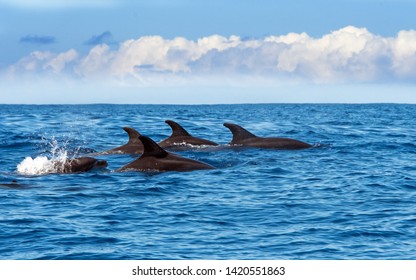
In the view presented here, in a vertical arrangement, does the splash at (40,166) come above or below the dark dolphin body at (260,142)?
below

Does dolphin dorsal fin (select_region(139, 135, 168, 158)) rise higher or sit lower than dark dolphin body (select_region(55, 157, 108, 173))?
higher

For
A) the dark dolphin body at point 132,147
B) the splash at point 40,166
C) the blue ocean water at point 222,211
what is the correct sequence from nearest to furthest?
1. the blue ocean water at point 222,211
2. the splash at point 40,166
3. the dark dolphin body at point 132,147

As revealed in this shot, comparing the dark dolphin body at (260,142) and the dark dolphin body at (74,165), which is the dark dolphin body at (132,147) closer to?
the dark dolphin body at (260,142)

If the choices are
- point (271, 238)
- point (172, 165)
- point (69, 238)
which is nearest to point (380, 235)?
point (271, 238)

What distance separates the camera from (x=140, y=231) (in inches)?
613

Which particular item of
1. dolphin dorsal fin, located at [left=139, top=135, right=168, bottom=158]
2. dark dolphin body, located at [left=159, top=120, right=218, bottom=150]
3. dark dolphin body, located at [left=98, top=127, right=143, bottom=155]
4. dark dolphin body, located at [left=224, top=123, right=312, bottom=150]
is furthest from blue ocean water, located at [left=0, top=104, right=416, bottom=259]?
dark dolphin body, located at [left=159, top=120, right=218, bottom=150]

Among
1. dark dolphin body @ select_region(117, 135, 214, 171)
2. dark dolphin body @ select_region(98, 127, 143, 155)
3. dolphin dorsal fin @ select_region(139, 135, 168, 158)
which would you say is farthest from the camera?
dark dolphin body @ select_region(98, 127, 143, 155)

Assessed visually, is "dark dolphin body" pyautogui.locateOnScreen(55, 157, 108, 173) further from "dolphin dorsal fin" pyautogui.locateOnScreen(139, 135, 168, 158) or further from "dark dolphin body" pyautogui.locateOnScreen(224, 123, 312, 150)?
"dark dolphin body" pyautogui.locateOnScreen(224, 123, 312, 150)

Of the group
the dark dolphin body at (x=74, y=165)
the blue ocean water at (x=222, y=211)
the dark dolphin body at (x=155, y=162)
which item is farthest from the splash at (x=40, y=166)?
the dark dolphin body at (x=155, y=162)

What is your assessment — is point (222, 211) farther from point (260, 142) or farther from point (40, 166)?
point (260, 142)

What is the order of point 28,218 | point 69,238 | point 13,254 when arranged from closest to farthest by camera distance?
point 13,254 → point 69,238 → point 28,218

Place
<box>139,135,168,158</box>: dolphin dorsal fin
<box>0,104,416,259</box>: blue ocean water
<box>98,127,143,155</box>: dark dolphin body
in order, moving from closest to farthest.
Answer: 1. <box>0,104,416,259</box>: blue ocean water
2. <box>139,135,168,158</box>: dolphin dorsal fin
3. <box>98,127,143,155</box>: dark dolphin body

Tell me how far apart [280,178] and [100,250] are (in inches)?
386
